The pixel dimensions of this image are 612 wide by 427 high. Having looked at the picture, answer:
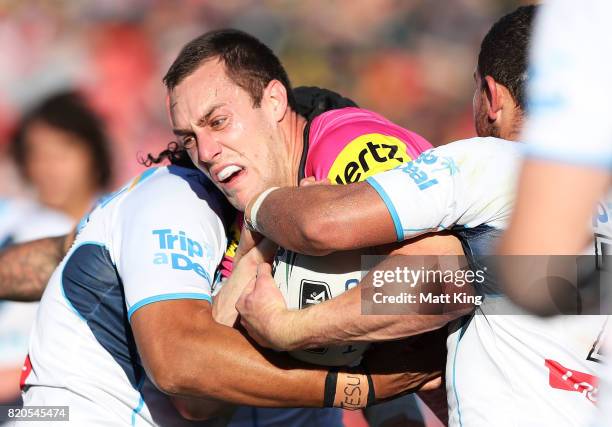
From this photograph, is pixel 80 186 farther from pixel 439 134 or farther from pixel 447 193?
pixel 447 193

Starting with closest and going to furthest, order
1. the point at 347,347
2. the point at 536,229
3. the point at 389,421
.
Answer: the point at 536,229 → the point at 347,347 → the point at 389,421

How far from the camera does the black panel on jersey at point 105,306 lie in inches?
141

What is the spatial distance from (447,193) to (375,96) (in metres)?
5.65

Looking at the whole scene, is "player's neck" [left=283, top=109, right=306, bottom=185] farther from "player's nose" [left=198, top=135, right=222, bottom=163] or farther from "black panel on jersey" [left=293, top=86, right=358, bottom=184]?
"player's nose" [left=198, top=135, right=222, bottom=163]

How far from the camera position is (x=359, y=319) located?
2842 mm

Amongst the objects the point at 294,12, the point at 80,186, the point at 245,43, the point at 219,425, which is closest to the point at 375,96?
the point at 294,12

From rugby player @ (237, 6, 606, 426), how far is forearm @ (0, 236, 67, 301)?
7.06ft

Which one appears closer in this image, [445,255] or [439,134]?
[445,255]

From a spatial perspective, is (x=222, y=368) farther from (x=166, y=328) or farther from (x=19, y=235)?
(x=19, y=235)

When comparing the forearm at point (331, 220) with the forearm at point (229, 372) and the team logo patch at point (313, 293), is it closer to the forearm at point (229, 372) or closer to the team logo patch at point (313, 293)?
the team logo patch at point (313, 293)

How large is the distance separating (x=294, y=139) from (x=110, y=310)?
114 cm

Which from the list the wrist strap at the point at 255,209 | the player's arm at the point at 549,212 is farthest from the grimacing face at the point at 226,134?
the player's arm at the point at 549,212

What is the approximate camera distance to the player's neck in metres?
3.73

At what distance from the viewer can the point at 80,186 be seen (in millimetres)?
7148
